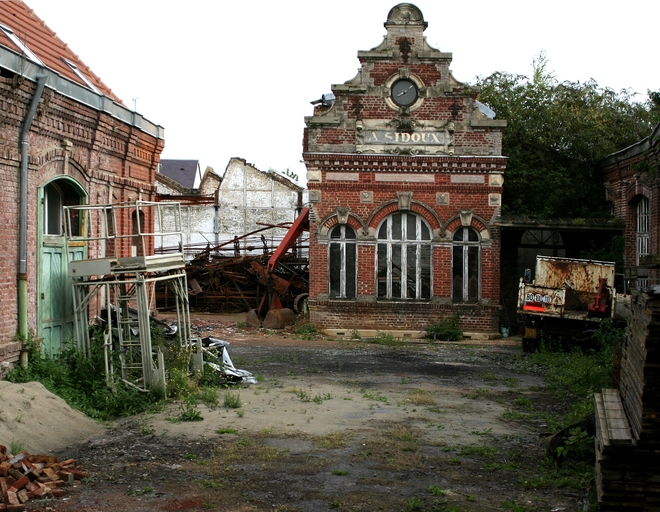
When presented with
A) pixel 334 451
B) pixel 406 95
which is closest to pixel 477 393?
pixel 334 451

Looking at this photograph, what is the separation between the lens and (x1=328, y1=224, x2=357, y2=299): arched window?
22484 mm

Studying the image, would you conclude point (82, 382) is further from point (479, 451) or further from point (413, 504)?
point (413, 504)

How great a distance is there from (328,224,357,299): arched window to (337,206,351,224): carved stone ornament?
212 mm

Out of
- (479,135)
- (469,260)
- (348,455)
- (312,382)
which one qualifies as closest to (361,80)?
(479,135)

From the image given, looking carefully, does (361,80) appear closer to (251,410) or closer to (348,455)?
(251,410)

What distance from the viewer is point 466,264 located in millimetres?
22438

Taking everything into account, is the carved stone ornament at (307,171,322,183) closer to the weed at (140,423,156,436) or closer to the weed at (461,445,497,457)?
the weed at (140,423,156,436)

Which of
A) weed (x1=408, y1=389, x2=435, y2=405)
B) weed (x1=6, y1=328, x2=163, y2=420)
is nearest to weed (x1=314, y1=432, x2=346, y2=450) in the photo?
weed (x1=408, y1=389, x2=435, y2=405)

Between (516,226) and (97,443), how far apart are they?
15268 mm

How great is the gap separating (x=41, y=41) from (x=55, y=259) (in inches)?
194

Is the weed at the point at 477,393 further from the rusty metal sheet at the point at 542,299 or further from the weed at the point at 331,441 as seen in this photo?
the rusty metal sheet at the point at 542,299

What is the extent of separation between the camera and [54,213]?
13320 mm

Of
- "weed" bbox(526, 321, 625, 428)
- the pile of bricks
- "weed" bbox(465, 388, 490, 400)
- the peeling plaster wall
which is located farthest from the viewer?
the peeling plaster wall

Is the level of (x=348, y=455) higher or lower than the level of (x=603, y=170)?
lower
